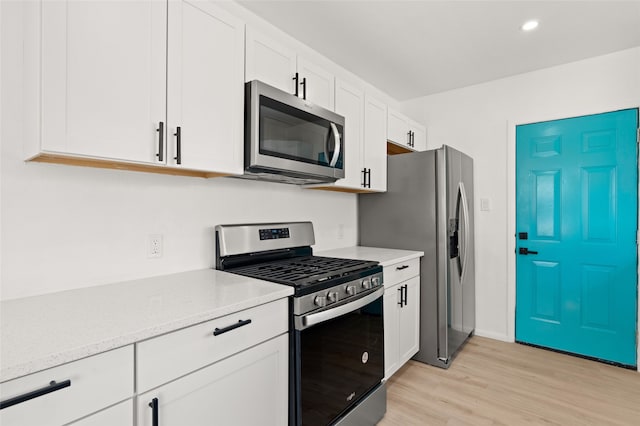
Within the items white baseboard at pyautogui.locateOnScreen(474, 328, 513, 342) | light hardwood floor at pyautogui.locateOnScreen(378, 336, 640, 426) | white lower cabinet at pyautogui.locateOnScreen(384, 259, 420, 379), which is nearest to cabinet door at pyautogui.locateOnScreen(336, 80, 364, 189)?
white lower cabinet at pyautogui.locateOnScreen(384, 259, 420, 379)

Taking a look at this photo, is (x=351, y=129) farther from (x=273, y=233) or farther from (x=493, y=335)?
(x=493, y=335)

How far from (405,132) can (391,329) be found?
1858 millimetres

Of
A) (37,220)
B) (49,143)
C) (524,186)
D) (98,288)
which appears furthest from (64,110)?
(524,186)

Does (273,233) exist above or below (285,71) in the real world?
below

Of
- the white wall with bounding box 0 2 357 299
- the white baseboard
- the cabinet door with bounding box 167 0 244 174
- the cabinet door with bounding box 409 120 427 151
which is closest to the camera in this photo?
the white wall with bounding box 0 2 357 299

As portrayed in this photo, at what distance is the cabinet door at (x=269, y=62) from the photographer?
68.0 inches

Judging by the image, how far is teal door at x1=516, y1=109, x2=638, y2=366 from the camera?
2645mm

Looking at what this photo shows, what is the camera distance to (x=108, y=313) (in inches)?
42.8

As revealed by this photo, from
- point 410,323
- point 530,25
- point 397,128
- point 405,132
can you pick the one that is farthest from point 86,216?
point 530,25

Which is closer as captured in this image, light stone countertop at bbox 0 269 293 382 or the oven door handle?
light stone countertop at bbox 0 269 293 382

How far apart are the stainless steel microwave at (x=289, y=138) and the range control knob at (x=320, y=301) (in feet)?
2.27

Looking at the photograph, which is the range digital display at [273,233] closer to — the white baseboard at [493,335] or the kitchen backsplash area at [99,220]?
the kitchen backsplash area at [99,220]

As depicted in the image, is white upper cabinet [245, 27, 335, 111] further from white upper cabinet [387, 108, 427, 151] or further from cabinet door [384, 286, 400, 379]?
cabinet door [384, 286, 400, 379]

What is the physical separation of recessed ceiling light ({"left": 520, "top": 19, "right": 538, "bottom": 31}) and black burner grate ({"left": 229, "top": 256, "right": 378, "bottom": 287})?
195cm
